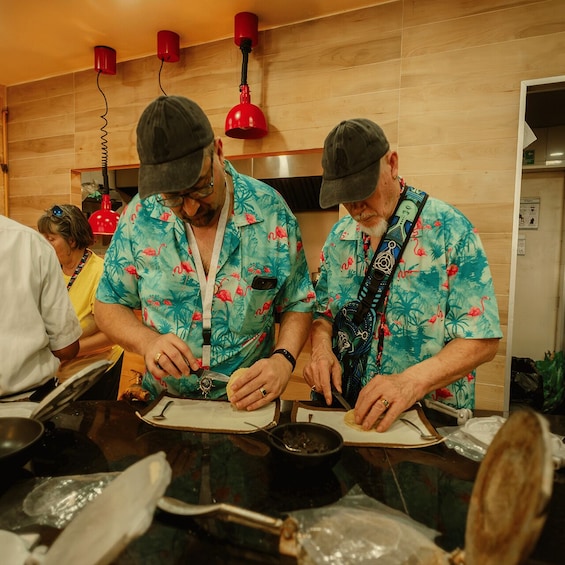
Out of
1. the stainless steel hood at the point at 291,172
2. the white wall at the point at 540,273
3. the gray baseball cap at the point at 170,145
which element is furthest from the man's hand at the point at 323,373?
the white wall at the point at 540,273

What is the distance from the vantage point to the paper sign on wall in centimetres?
391

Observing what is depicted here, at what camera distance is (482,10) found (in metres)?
2.72

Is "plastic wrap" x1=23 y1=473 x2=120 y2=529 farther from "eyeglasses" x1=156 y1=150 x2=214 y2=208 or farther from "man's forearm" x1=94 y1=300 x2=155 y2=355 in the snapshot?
"eyeglasses" x1=156 y1=150 x2=214 y2=208

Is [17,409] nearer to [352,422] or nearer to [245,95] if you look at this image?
[352,422]

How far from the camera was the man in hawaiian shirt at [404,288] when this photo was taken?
1.43 metres

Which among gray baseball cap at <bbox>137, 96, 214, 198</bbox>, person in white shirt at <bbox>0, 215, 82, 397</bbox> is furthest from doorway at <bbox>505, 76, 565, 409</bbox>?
person in white shirt at <bbox>0, 215, 82, 397</bbox>

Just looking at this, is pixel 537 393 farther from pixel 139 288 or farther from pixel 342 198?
pixel 139 288

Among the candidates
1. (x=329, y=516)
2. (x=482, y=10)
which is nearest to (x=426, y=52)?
(x=482, y=10)

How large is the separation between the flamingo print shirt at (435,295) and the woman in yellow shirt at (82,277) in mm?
1824

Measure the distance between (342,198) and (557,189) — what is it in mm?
3348

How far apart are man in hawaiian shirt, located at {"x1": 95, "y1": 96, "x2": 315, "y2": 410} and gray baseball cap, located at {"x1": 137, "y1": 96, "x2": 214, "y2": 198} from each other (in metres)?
0.17

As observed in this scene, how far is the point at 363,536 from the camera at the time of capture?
784 millimetres

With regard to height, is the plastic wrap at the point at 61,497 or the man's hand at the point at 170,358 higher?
the man's hand at the point at 170,358

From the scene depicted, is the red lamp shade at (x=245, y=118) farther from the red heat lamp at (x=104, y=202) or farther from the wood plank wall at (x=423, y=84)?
the red heat lamp at (x=104, y=202)
